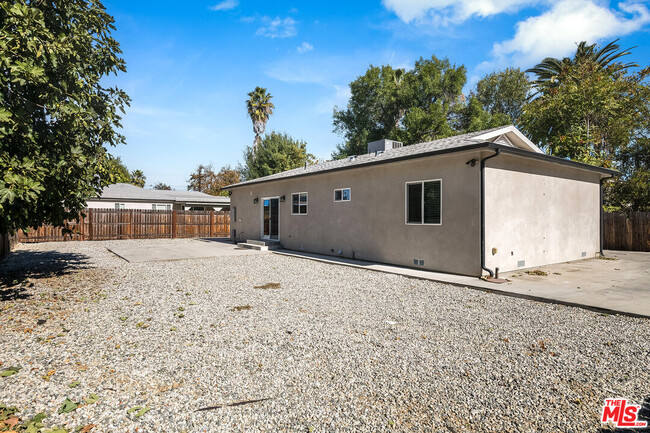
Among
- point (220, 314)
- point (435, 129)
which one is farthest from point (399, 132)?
point (220, 314)

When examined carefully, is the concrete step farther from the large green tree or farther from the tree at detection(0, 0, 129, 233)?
the large green tree

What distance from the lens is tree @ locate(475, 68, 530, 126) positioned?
1192 inches

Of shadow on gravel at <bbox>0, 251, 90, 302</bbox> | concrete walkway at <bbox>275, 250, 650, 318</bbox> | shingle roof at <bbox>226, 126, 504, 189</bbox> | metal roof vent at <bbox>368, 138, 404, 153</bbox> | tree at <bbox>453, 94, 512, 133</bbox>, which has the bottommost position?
concrete walkway at <bbox>275, 250, 650, 318</bbox>

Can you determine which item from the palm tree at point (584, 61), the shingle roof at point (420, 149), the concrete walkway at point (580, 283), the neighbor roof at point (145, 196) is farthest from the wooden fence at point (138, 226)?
the palm tree at point (584, 61)

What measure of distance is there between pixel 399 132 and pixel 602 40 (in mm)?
14420

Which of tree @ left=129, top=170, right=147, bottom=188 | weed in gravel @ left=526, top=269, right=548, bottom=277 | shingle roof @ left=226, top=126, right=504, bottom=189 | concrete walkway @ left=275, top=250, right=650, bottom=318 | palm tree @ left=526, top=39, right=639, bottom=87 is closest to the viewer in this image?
concrete walkway @ left=275, top=250, right=650, bottom=318

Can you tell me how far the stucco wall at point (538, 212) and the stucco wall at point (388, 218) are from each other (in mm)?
512

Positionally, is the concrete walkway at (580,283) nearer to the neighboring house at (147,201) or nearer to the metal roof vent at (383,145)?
the metal roof vent at (383,145)

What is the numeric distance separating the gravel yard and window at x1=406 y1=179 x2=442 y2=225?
2585 mm

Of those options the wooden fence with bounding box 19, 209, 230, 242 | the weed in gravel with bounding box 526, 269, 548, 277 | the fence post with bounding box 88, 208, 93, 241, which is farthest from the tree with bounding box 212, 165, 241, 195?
the weed in gravel with bounding box 526, 269, 548, 277

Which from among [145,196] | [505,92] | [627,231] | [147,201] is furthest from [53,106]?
[505,92]

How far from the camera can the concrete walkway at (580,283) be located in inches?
221

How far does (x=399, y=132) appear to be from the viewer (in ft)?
97.2

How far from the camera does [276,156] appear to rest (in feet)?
100
